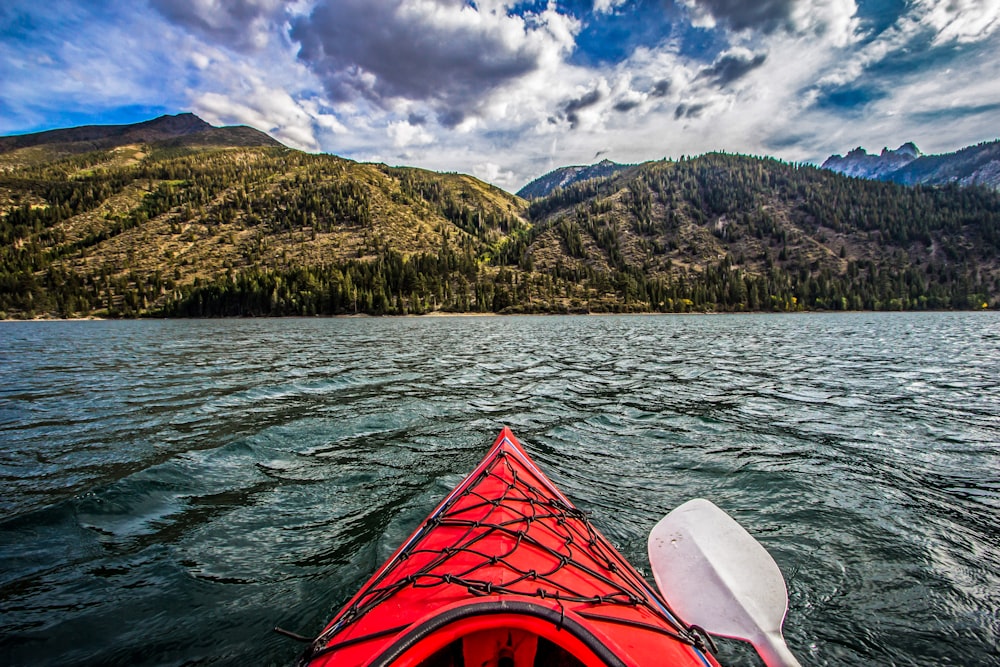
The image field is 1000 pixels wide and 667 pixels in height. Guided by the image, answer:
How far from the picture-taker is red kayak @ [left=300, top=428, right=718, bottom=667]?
3.17 m

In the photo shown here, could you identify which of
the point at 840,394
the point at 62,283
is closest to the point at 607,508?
the point at 840,394

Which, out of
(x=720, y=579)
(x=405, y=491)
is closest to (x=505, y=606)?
(x=720, y=579)

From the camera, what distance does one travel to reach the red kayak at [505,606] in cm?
317

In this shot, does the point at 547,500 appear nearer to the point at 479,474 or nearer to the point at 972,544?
the point at 479,474

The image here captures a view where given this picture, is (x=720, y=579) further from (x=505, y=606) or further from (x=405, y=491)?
(x=405, y=491)

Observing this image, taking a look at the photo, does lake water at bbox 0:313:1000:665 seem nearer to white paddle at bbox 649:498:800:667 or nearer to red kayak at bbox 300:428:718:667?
white paddle at bbox 649:498:800:667

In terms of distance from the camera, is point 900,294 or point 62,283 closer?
point 62,283

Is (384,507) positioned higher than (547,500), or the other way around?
(547,500)

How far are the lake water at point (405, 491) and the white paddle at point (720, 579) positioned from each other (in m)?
0.47

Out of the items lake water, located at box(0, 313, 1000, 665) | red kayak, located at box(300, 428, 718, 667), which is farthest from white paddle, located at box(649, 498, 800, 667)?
red kayak, located at box(300, 428, 718, 667)

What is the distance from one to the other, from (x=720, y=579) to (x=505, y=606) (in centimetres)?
336

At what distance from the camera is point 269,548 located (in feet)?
21.9

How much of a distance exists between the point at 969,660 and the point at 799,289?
661 ft

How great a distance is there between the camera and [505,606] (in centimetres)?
324
